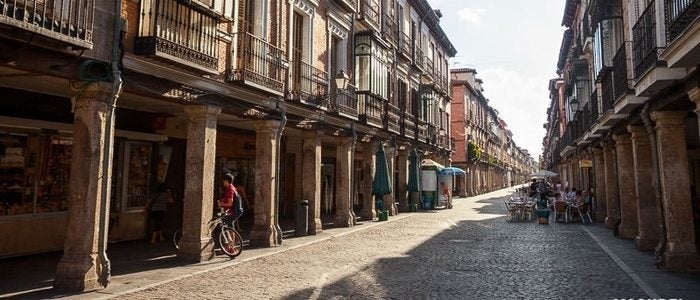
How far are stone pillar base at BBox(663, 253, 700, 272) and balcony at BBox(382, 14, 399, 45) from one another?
14.6m

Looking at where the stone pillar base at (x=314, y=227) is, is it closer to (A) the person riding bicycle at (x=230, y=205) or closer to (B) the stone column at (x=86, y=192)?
(A) the person riding bicycle at (x=230, y=205)

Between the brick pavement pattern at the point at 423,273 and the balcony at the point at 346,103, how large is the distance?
172 inches

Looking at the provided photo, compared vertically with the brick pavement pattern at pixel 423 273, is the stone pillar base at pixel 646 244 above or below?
above

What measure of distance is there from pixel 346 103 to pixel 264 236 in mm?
6496

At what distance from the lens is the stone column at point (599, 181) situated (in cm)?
1914

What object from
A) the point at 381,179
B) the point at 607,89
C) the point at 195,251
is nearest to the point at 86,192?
the point at 195,251

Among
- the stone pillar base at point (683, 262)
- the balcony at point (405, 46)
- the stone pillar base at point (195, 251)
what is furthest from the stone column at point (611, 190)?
the stone pillar base at point (195, 251)

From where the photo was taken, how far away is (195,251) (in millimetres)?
→ 10008

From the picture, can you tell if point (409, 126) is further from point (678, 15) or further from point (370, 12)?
point (678, 15)

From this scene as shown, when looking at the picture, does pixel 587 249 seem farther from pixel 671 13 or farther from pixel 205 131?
pixel 205 131

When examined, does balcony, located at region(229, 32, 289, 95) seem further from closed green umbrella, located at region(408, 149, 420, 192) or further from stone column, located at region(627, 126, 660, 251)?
closed green umbrella, located at region(408, 149, 420, 192)

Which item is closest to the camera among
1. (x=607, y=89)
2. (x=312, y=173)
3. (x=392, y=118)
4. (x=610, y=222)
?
(x=607, y=89)

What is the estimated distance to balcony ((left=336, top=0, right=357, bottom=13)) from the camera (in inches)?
656

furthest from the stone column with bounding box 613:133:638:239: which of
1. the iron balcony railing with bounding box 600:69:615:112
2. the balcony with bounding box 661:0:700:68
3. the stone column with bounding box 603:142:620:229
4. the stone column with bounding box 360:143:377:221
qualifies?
the stone column with bounding box 360:143:377:221
